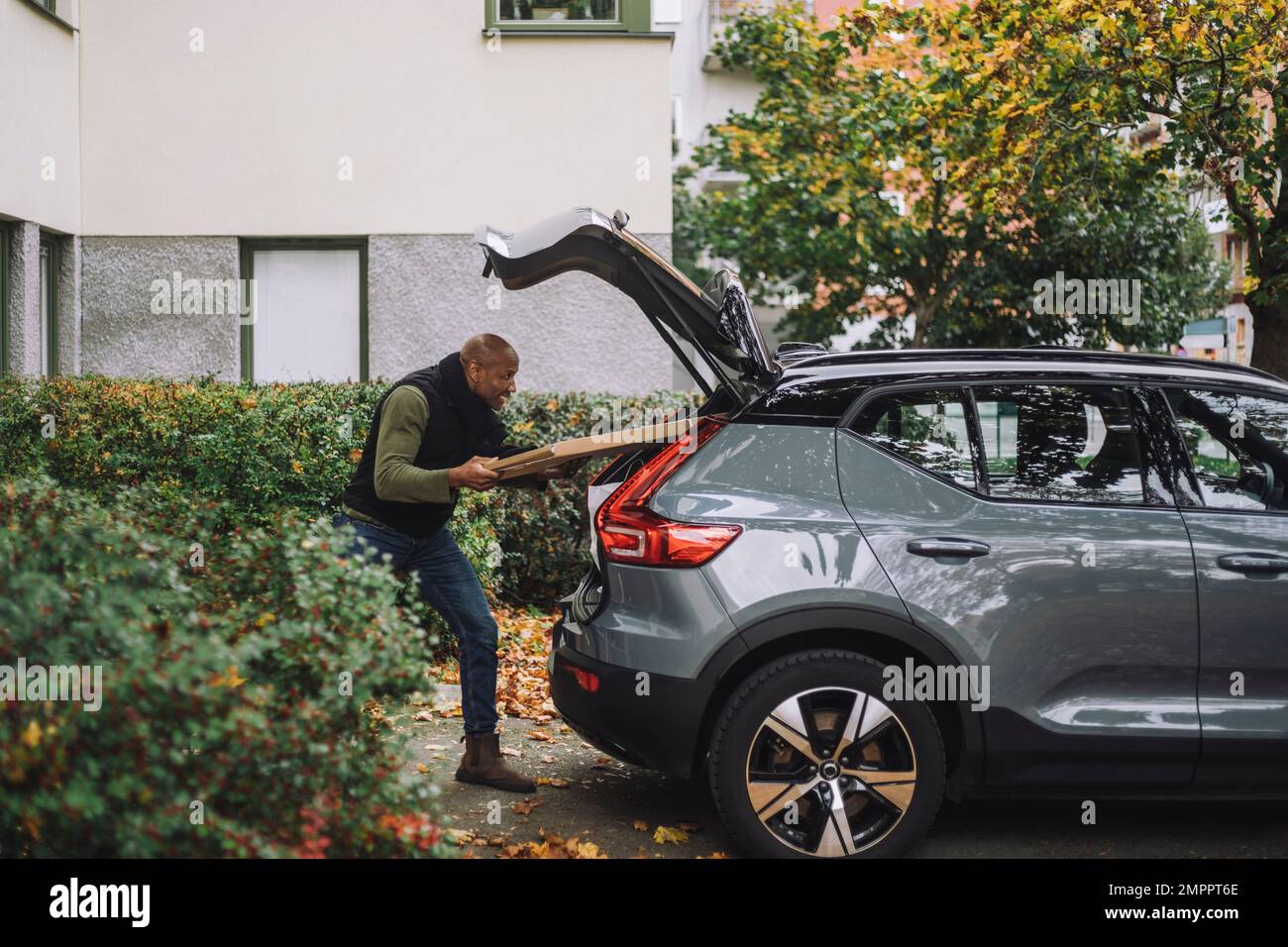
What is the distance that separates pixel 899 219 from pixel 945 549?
14.6 metres

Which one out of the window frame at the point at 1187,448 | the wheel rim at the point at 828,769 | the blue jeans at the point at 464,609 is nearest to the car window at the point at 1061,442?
the window frame at the point at 1187,448

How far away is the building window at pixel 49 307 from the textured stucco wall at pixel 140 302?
0.73 feet

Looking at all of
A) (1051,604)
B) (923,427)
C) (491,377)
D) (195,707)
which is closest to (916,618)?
(1051,604)

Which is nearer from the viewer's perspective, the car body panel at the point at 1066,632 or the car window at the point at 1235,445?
the car body panel at the point at 1066,632

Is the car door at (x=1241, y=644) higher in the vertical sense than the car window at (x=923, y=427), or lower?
lower

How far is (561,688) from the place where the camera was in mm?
5055

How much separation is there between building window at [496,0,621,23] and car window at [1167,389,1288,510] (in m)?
8.09

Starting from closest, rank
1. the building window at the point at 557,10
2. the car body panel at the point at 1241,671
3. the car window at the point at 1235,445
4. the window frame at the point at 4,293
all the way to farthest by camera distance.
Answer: the car body panel at the point at 1241,671 → the car window at the point at 1235,445 → the window frame at the point at 4,293 → the building window at the point at 557,10

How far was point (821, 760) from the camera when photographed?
457 centimetres

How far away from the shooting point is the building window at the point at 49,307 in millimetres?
11422

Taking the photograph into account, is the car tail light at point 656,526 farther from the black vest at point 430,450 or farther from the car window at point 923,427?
the black vest at point 430,450

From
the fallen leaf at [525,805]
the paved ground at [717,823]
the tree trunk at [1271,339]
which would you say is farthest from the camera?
the tree trunk at [1271,339]

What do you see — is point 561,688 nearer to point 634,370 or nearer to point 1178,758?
point 1178,758

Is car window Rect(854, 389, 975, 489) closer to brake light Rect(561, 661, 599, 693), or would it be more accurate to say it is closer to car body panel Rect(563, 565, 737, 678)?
car body panel Rect(563, 565, 737, 678)
